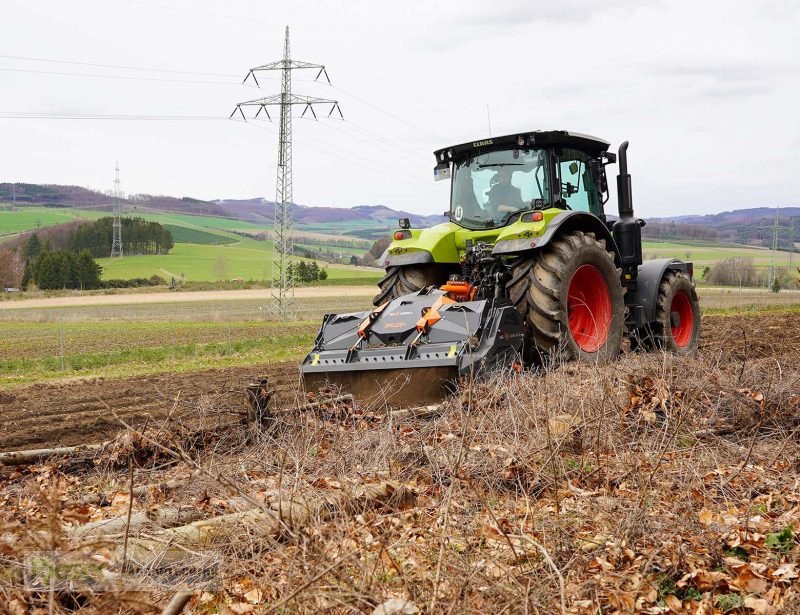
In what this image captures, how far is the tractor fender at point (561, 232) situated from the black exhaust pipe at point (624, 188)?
1.73 feet

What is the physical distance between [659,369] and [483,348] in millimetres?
1601

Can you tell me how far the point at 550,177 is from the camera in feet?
28.8

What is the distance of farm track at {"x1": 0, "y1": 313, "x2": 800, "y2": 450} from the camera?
24.3 feet

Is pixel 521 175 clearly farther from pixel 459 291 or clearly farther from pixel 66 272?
pixel 66 272

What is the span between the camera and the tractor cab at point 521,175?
880cm

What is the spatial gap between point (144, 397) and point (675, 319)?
6744 millimetres

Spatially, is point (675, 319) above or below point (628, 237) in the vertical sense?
below

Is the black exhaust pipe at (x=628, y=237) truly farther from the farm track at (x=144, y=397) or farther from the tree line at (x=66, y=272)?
the tree line at (x=66, y=272)

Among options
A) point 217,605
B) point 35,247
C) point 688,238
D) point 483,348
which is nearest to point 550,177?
point 483,348

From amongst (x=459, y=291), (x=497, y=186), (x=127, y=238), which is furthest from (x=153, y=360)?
(x=127, y=238)

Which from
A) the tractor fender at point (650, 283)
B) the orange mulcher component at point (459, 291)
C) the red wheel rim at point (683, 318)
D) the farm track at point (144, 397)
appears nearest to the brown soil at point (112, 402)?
the farm track at point (144, 397)

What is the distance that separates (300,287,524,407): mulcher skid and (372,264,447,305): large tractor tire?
0.99m

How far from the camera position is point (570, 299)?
8758mm

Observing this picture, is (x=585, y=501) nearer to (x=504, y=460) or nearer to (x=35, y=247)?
(x=504, y=460)
